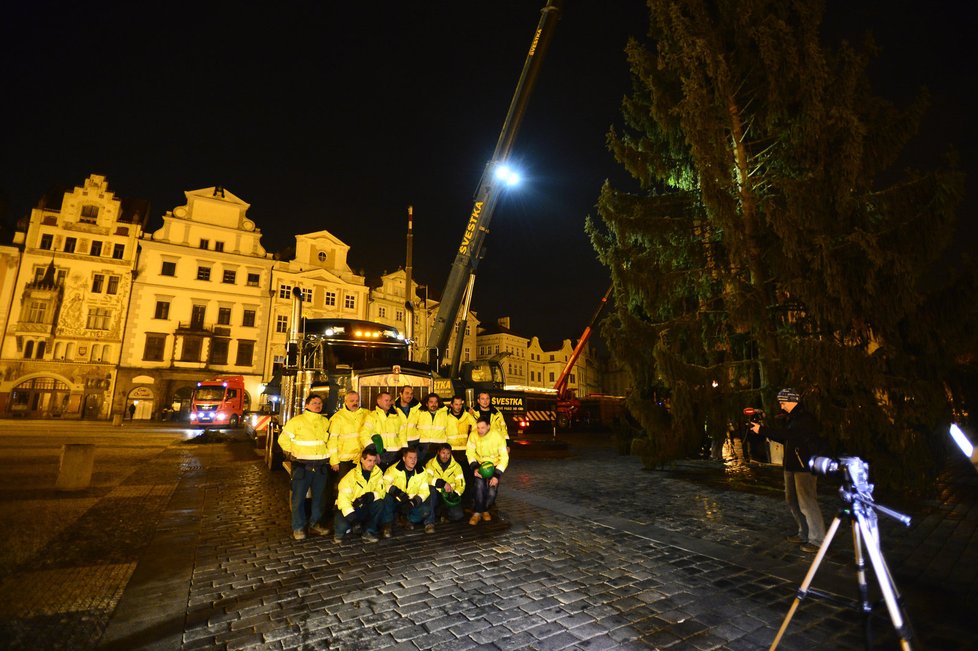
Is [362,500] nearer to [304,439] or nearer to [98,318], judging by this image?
[304,439]

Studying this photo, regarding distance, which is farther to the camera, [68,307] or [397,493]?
[68,307]

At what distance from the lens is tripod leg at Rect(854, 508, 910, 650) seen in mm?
2279

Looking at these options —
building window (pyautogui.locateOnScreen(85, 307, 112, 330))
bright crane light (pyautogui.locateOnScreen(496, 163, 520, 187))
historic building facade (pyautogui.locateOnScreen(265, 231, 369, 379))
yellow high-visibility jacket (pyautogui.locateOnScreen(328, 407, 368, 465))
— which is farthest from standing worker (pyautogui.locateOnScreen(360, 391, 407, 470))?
building window (pyautogui.locateOnScreen(85, 307, 112, 330))

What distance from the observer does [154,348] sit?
3622 cm

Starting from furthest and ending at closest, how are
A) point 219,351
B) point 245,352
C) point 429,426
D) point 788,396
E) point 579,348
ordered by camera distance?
point 245,352, point 219,351, point 579,348, point 429,426, point 788,396

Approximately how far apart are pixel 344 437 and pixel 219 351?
123 ft

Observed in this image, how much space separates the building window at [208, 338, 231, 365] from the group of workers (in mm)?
36063

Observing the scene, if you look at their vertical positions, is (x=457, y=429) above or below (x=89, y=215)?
below

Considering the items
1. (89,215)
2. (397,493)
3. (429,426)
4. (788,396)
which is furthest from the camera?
(89,215)

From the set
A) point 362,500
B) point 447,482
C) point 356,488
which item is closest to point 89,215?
point 356,488

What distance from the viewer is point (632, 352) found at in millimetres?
10320

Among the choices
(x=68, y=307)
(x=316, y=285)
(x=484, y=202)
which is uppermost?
(x=316, y=285)

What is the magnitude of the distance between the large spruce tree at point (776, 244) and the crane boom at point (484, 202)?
8.45ft

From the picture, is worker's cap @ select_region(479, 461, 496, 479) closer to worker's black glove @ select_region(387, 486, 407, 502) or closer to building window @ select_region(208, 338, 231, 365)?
worker's black glove @ select_region(387, 486, 407, 502)
